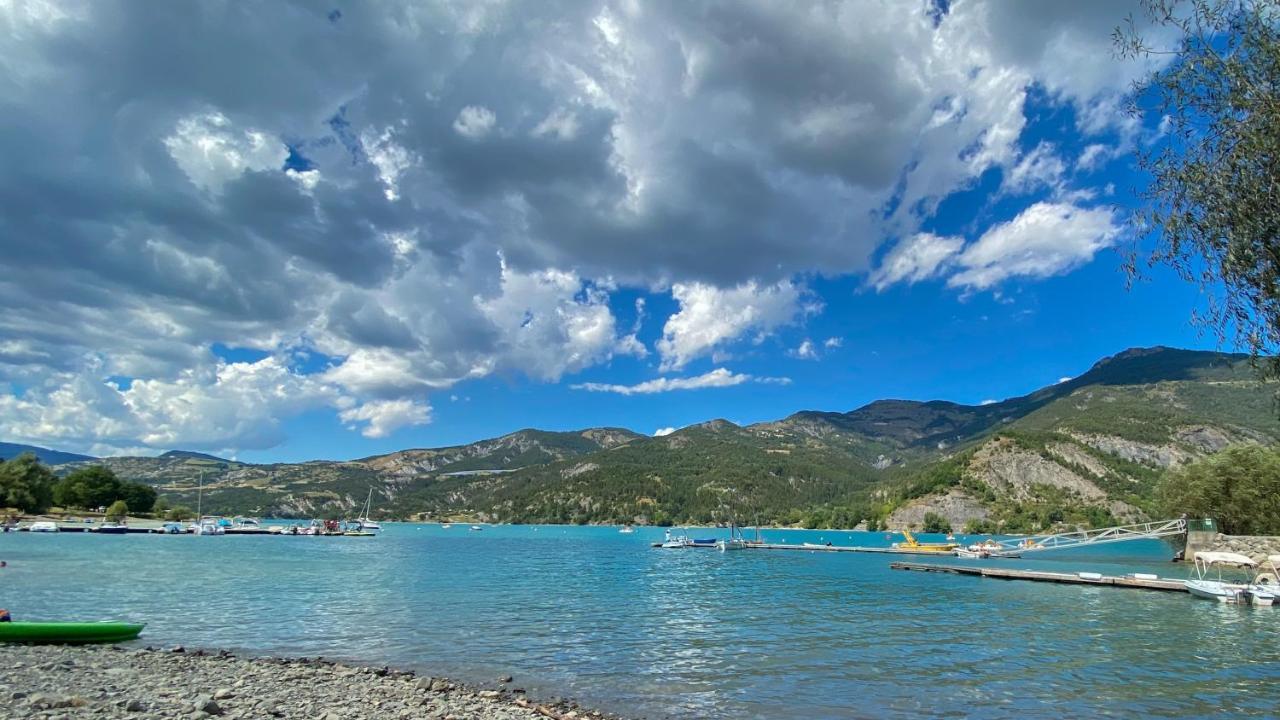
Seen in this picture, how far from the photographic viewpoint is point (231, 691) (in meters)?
16.9

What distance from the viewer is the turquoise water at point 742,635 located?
64.9 feet

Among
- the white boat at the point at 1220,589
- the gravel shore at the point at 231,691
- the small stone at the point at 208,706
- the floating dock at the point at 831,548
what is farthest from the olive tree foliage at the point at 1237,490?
the small stone at the point at 208,706

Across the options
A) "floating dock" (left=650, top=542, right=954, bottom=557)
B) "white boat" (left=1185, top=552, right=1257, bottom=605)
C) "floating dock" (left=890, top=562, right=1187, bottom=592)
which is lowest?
"floating dock" (left=650, top=542, right=954, bottom=557)

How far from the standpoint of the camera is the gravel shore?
14609 mm

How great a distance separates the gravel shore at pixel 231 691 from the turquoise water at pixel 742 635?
2415mm

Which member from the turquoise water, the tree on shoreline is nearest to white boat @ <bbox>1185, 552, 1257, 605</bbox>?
the turquoise water

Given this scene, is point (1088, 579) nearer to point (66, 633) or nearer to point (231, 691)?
point (231, 691)

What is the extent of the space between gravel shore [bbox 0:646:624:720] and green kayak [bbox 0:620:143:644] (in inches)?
44.3

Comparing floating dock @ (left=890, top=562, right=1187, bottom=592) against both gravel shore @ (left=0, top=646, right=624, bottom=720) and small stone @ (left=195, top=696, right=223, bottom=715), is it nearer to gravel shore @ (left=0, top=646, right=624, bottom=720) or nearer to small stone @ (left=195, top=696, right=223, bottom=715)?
gravel shore @ (left=0, top=646, right=624, bottom=720)

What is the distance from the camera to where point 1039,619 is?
121ft

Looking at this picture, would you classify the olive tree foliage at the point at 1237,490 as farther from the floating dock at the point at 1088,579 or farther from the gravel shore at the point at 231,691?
the gravel shore at the point at 231,691

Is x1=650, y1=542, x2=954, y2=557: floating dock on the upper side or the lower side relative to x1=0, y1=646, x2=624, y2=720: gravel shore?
lower

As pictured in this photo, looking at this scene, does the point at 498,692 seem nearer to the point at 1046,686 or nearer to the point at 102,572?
the point at 1046,686

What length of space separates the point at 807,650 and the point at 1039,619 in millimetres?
18733
